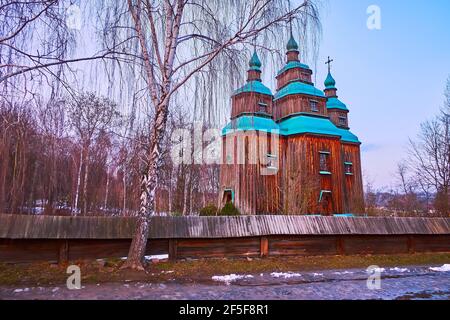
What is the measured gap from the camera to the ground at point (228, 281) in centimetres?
624

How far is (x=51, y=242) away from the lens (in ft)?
29.0

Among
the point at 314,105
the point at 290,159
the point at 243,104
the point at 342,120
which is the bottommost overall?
the point at 243,104

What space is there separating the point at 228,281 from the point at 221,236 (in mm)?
2623

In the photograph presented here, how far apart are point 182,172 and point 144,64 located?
755 inches

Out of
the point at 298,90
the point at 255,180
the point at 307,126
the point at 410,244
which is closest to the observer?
the point at 410,244

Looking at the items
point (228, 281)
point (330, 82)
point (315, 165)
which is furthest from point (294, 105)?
point (228, 281)

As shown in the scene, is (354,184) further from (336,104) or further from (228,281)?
(228,281)

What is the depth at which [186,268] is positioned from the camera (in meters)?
8.80

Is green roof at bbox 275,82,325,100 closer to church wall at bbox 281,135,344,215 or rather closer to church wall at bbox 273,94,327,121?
church wall at bbox 273,94,327,121

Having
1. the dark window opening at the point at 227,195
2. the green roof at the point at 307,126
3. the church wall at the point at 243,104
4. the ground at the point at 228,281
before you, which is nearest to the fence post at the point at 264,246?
the ground at the point at 228,281

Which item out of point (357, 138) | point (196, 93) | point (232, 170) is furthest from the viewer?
point (357, 138)
